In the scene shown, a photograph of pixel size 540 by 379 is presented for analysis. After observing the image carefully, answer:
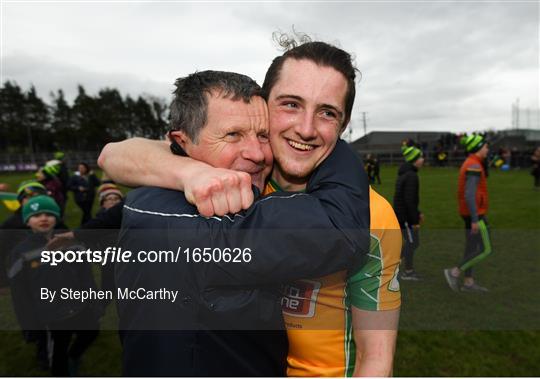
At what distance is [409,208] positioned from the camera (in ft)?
22.7

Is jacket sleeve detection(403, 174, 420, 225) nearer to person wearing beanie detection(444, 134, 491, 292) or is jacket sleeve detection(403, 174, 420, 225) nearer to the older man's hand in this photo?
person wearing beanie detection(444, 134, 491, 292)

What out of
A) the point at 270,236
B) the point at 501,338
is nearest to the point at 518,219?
the point at 501,338

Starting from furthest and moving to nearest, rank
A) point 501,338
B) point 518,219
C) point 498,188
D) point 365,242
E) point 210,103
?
1. point 498,188
2. point 518,219
3. point 501,338
4. point 210,103
5. point 365,242

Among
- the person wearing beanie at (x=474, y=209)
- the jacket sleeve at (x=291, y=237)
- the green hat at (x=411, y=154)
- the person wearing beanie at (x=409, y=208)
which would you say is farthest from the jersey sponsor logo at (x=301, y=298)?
the green hat at (x=411, y=154)

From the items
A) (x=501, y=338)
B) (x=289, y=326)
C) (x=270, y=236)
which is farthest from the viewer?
(x=501, y=338)

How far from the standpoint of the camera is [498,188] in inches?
760

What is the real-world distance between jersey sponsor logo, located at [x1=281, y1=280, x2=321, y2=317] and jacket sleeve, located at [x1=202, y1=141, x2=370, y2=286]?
1.67ft

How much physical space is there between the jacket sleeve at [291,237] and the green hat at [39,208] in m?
3.64

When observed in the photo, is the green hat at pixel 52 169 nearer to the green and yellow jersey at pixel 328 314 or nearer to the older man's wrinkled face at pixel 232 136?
the older man's wrinkled face at pixel 232 136

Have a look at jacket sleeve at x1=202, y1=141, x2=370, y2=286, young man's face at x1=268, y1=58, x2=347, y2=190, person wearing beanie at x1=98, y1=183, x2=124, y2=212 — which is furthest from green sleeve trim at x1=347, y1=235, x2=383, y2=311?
person wearing beanie at x1=98, y1=183, x2=124, y2=212

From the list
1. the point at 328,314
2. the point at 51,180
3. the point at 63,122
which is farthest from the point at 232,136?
the point at 63,122

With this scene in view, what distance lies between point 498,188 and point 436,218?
31.8 feet

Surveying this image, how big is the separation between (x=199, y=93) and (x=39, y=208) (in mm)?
3379

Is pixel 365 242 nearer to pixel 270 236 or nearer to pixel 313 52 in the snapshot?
pixel 270 236
